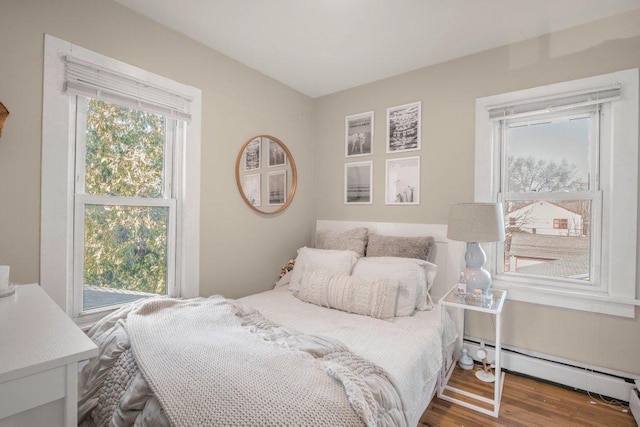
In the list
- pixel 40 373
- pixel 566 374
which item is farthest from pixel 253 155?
pixel 566 374

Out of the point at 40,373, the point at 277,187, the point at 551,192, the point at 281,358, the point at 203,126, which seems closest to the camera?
the point at 40,373

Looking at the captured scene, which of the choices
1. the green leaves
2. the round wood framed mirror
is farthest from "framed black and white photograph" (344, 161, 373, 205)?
the green leaves

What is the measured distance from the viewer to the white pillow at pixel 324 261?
250 cm

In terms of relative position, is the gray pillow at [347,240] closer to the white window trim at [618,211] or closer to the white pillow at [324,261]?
the white pillow at [324,261]

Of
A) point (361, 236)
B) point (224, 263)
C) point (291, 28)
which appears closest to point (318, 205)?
point (361, 236)

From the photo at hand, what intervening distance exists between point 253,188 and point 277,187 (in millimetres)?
311

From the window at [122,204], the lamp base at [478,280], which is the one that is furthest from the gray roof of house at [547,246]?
the window at [122,204]

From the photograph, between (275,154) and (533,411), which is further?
(275,154)

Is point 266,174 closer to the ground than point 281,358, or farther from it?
farther from it

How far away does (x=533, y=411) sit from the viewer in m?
1.89

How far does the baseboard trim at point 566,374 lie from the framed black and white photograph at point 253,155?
7.88 feet

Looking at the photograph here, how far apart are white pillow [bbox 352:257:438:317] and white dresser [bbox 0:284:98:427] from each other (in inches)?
70.7

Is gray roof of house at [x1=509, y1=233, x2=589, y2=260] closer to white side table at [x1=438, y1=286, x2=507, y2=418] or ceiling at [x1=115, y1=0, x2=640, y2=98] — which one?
white side table at [x1=438, y1=286, x2=507, y2=418]

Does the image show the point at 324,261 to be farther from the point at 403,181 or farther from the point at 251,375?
the point at 251,375
